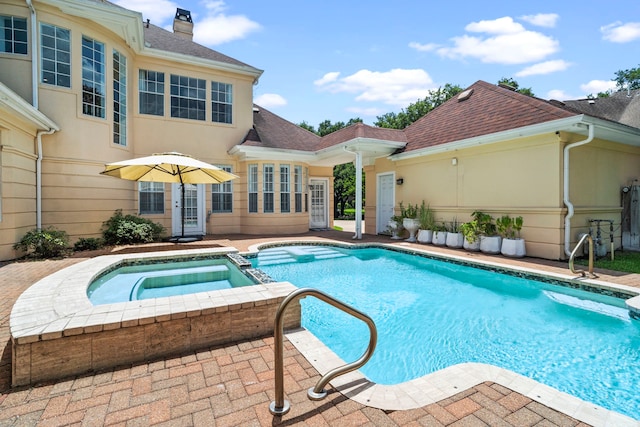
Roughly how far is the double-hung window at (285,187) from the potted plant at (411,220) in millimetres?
4574

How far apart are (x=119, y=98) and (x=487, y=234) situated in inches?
474

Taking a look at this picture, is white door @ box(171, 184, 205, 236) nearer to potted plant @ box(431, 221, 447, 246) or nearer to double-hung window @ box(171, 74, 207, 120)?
double-hung window @ box(171, 74, 207, 120)

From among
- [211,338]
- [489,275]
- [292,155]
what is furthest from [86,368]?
[292,155]

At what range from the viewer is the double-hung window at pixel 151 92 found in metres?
11.4

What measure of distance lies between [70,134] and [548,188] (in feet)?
41.7

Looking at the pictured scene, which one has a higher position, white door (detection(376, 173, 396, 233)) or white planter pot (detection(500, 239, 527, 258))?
white door (detection(376, 173, 396, 233))

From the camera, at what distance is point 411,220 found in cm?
1102

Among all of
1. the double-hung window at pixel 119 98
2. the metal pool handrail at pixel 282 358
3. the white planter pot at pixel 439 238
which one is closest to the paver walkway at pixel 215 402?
the metal pool handrail at pixel 282 358

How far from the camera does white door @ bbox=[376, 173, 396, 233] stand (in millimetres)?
12866

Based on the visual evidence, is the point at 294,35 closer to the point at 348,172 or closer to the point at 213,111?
the point at 213,111

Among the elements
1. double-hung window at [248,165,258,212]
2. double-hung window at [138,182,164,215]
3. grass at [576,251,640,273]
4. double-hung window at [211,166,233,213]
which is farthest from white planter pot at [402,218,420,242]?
double-hung window at [138,182,164,215]

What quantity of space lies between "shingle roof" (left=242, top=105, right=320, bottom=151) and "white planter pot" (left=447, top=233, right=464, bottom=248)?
22.5ft

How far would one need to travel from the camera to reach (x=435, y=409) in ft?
7.39

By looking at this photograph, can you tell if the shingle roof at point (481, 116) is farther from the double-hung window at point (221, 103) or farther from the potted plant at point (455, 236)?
the double-hung window at point (221, 103)
